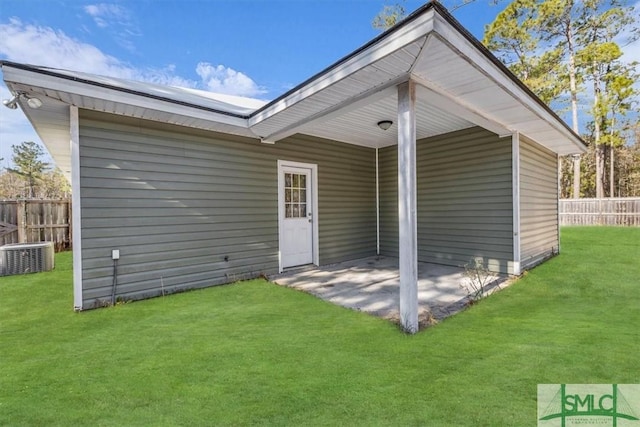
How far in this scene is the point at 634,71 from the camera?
488 inches

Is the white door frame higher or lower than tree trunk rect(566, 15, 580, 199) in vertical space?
lower

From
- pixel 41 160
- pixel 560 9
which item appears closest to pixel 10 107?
pixel 560 9

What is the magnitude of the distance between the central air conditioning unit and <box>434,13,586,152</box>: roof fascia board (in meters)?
6.97

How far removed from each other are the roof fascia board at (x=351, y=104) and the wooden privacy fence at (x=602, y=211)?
13.2 meters

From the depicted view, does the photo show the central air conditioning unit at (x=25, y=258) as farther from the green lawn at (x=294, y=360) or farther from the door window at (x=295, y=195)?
the door window at (x=295, y=195)

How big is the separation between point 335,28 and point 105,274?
7216mm

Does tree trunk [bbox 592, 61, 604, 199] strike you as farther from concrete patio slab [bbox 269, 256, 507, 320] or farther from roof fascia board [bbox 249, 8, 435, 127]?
roof fascia board [bbox 249, 8, 435, 127]

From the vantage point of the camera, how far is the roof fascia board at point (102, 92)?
107 inches

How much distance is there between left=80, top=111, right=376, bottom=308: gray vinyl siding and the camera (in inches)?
139

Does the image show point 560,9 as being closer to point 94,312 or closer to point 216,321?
point 216,321

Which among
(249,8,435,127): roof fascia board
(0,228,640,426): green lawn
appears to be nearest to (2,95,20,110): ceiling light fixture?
(0,228,640,426): green lawn

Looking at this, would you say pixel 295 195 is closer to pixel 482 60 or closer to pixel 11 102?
pixel 482 60

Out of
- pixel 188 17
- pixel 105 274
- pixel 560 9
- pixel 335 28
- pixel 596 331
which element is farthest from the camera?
pixel 560 9

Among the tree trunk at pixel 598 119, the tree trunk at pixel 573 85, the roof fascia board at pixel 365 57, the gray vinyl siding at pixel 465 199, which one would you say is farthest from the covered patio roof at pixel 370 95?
the tree trunk at pixel 598 119
